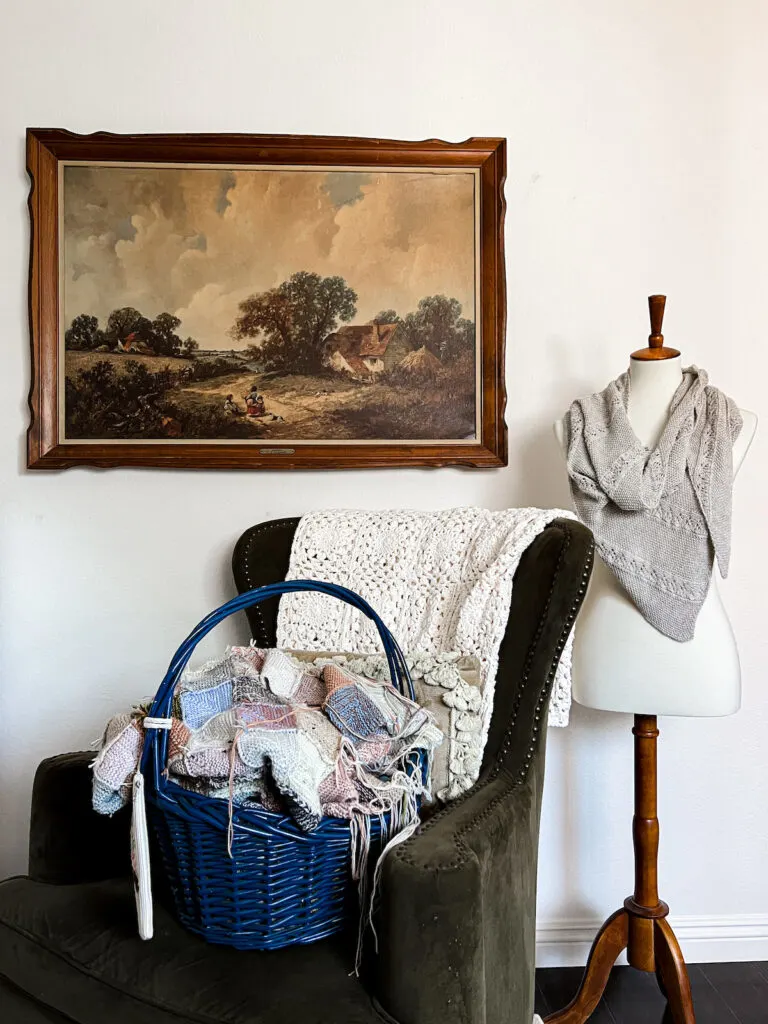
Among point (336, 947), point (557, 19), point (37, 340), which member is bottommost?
point (336, 947)

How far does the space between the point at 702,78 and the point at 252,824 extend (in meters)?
1.92

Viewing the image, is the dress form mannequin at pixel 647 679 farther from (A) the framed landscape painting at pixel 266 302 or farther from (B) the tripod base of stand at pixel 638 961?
(A) the framed landscape painting at pixel 266 302

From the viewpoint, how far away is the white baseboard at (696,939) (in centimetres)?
204

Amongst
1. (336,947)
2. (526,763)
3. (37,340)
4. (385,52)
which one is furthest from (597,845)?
(385,52)

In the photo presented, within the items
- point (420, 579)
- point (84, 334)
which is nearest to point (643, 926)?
point (420, 579)

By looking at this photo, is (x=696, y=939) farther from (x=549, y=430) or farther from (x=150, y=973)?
(x=150, y=973)

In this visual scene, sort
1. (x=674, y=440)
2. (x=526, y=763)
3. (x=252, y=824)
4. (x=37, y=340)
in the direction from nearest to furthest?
1. (x=252, y=824)
2. (x=526, y=763)
3. (x=674, y=440)
4. (x=37, y=340)

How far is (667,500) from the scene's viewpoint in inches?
66.1

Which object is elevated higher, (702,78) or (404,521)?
(702,78)

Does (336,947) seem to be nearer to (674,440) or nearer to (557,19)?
(674,440)

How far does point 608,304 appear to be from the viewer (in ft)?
A: 6.80

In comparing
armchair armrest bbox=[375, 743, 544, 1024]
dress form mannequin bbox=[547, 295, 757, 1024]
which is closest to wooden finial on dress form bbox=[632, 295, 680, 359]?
dress form mannequin bbox=[547, 295, 757, 1024]

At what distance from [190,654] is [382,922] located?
44 centimetres

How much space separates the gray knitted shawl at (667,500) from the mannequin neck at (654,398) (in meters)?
0.03
